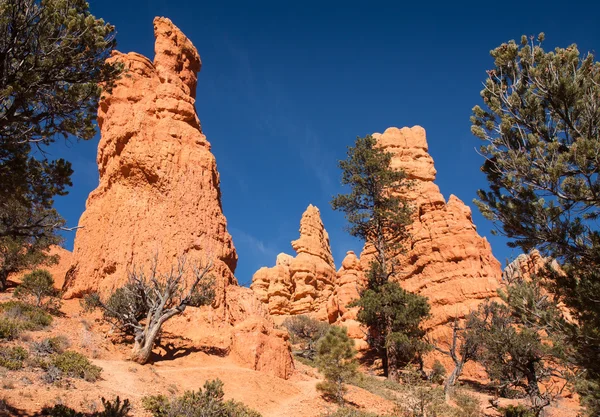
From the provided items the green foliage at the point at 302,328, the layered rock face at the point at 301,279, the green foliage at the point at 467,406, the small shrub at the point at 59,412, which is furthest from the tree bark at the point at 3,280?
the layered rock face at the point at 301,279

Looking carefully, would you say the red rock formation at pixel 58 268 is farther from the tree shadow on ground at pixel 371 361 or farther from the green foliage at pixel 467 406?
the green foliage at pixel 467 406

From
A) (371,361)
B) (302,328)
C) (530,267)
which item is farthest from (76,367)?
(302,328)

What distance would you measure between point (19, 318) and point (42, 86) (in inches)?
488

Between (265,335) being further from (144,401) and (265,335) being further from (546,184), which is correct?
(546,184)

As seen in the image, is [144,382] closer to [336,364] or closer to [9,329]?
[9,329]

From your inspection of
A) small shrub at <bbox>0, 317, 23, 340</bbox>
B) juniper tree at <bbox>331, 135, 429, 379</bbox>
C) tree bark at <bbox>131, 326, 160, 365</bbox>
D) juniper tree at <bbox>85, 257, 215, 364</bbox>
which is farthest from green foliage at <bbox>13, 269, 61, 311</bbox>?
juniper tree at <bbox>331, 135, 429, 379</bbox>

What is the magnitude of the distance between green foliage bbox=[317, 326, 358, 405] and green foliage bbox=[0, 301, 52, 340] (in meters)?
11.4

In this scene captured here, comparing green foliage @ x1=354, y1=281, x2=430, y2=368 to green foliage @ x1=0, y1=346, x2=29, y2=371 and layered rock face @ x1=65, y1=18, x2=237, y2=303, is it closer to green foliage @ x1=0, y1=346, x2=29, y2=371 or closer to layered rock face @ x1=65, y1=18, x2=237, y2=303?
layered rock face @ x1=65, y1=18, x2=237, y2=303

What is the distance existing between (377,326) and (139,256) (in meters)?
17.0

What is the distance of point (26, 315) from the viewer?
17062mm

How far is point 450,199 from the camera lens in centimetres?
4312

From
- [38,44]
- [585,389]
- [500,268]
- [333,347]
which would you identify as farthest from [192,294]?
[500,268]

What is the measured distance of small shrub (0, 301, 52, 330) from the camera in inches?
626

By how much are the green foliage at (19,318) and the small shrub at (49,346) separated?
103 centimetres
